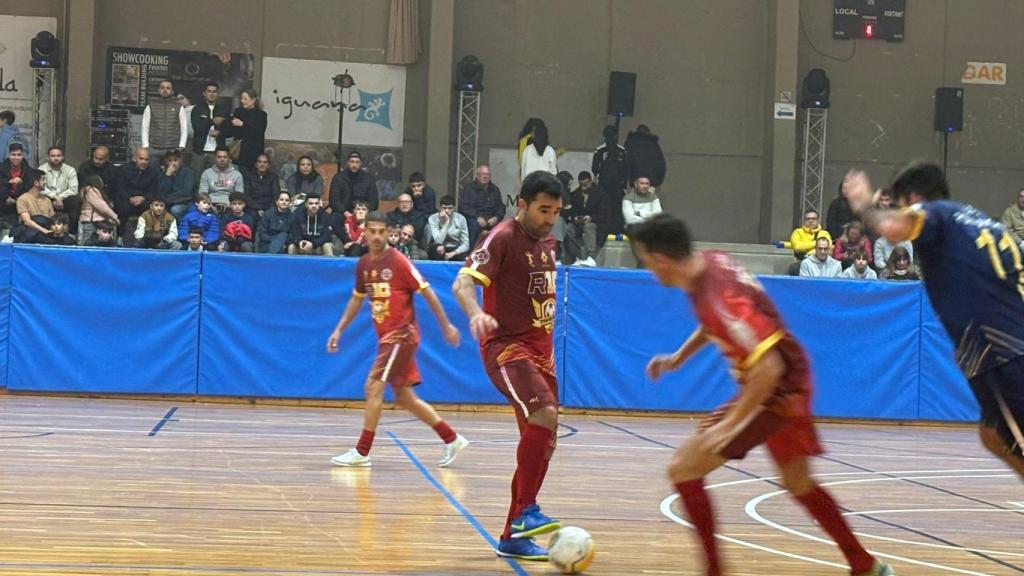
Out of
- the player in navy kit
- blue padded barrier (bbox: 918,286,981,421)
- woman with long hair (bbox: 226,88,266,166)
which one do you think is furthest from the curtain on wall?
the player in navy kit

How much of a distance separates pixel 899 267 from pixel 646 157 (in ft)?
18.9

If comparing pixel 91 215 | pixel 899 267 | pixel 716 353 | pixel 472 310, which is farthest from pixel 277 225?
pixel 472 310

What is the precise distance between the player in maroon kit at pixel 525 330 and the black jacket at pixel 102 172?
14440 millimetres

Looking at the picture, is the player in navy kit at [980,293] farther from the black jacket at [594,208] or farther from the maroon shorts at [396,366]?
the black jacket at [594,208]

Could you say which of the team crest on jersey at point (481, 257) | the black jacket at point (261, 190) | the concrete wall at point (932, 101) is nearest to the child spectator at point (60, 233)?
the black jacket at point (261, 190)

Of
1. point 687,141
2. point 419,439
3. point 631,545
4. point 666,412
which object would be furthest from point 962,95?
point 631,545

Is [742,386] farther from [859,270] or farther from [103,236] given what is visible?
[103,236]

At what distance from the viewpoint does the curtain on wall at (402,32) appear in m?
25.7

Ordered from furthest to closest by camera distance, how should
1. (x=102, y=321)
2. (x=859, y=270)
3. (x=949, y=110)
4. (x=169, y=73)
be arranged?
(x=949, y=110) → (x=169, y=73) → (x=859, y=270) → (x=102, y=321)

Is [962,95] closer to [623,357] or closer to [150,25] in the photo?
[623,357]

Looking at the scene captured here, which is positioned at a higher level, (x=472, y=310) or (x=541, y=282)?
(x=541, y=282)

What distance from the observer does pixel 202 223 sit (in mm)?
19125

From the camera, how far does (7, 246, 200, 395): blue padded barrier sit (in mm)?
16656

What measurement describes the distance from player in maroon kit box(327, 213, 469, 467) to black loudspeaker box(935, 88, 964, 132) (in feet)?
59.5
